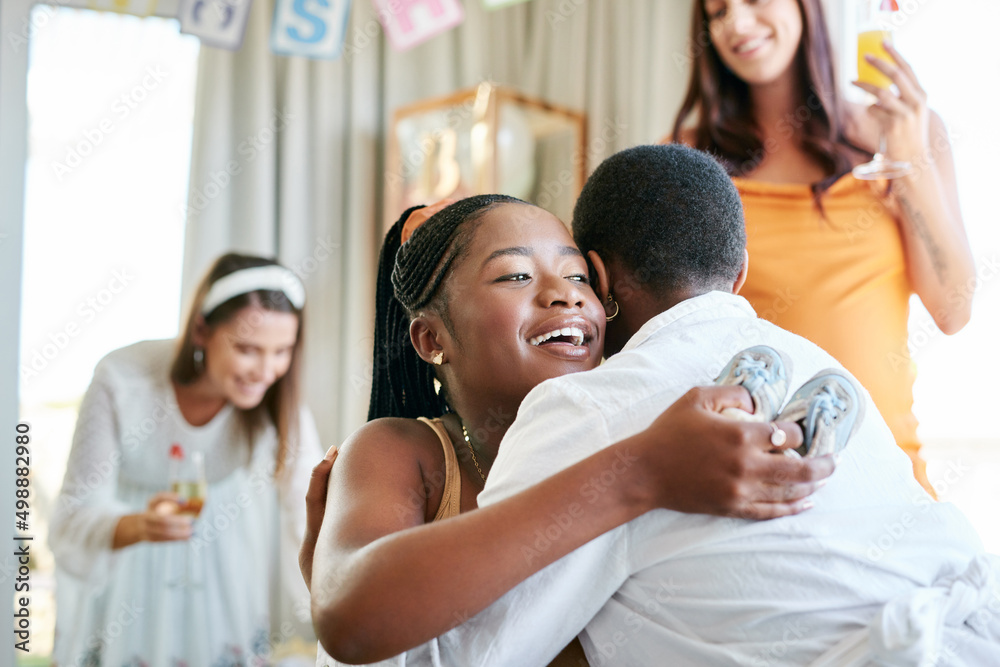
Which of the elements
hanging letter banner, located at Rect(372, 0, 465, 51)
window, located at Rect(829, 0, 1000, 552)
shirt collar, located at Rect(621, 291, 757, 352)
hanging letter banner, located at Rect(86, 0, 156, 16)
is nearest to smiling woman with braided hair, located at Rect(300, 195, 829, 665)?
shirt collar, located at Rect(621, 291, 757, 352)

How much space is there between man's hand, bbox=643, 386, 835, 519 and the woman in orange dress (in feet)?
3.46

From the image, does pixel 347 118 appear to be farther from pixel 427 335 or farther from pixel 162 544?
pixel 427 335

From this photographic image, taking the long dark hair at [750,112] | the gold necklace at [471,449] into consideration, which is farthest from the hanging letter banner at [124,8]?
the gold necklace at [471,449]

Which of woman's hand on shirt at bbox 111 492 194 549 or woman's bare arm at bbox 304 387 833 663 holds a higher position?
woman's bare arm at bbox 304 387 833 663

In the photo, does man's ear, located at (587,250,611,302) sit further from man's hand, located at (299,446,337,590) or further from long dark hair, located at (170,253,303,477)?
long dark hair, located at (170,253,303,477)

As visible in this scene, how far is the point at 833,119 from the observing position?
204 cm

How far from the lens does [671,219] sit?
102 centimetres

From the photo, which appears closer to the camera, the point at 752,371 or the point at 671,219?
the point at 752,371

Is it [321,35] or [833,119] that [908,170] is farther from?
[321,35]

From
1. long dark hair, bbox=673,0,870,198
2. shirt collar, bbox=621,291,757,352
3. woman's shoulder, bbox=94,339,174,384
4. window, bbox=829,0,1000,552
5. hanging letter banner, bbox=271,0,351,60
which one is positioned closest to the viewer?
shirt collar, bbox=621,291,757,352

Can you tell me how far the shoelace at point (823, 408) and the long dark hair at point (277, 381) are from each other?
2502 millimetres

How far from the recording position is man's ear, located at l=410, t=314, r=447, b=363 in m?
1.17

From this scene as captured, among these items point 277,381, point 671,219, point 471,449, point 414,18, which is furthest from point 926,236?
point 277,381

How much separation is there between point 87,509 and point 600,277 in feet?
7.53
